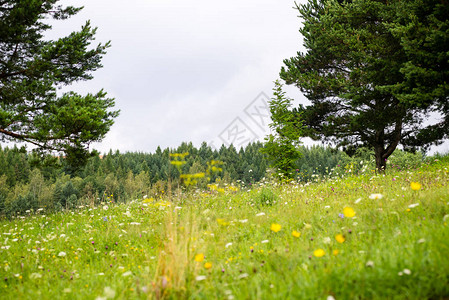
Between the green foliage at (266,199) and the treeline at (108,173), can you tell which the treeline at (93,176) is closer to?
the treeline at (108,173)

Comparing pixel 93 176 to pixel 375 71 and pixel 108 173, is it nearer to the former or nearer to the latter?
pixel 108 173

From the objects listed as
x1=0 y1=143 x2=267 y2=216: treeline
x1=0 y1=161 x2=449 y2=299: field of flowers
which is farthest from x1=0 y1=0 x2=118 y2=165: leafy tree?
x1=0 y1=143 x2=267 y2=216: treeline

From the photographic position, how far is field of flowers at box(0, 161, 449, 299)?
221cm

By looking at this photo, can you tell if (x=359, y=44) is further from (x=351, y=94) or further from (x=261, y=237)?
(x=261, y=237)

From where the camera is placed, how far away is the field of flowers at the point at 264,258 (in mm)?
2215

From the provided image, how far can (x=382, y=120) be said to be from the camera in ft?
37.7

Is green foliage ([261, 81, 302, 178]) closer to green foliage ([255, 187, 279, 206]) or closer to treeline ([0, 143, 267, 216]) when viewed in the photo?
green foliage ([255, 187, 279, 206])

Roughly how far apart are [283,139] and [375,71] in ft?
16.7

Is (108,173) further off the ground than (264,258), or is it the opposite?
(108,173)

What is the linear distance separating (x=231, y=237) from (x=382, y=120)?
1019 centimetres

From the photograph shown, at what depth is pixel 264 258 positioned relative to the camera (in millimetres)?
3229

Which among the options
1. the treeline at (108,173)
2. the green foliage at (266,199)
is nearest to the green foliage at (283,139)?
the green foliage at (266,199)

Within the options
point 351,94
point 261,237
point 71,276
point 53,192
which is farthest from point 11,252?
point 53,192

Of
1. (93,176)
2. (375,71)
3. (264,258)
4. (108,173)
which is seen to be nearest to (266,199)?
(264,258)
